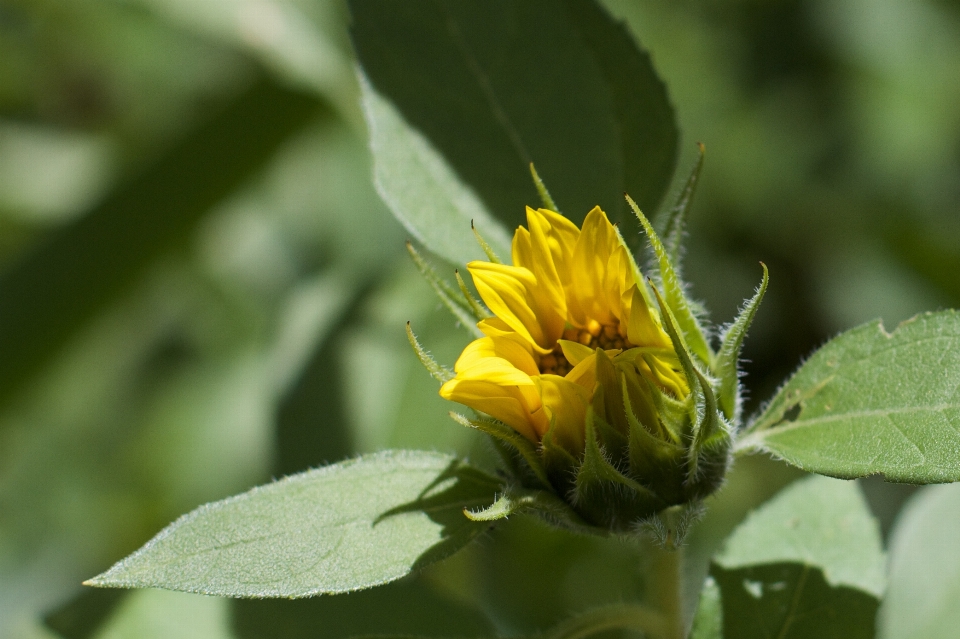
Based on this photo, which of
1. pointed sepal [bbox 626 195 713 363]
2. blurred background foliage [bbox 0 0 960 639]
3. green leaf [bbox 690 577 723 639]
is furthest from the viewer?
blurred background foliage [bbox 0 0 960 639]

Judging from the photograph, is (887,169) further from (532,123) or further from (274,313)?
(532,123)

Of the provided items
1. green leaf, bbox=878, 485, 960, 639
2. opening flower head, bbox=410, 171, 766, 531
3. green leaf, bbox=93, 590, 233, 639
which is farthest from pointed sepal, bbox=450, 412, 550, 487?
green leaf, bbox=878, 485, 960, 639

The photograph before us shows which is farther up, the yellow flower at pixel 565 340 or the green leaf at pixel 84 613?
the yellow flower at pixel 565 340

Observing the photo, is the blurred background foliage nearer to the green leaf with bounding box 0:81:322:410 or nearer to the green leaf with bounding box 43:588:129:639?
the green leaf with bounding box 0:81:322:410

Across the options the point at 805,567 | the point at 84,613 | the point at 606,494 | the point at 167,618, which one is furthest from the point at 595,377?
the point at 84,613

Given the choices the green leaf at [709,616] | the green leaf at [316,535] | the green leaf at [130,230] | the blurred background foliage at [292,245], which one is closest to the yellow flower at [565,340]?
the green leaf at [316,535]

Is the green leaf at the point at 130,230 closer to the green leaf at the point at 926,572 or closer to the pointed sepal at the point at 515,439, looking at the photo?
the pointed sepal at the point at 515,439

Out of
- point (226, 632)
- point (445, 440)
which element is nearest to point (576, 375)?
point (226, 632)
